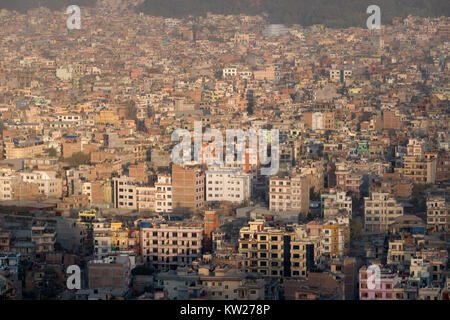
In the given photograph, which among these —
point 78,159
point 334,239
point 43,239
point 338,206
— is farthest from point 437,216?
point 78,159

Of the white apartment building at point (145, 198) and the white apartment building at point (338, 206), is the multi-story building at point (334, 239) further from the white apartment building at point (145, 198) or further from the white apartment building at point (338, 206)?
the white apartment building at point (145, 198)

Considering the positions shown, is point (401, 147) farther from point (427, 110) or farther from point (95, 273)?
point (95, 273)

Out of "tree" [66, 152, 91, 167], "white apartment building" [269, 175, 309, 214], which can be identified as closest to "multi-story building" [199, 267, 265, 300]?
"white apartment building" [269, 175, 309, 214]

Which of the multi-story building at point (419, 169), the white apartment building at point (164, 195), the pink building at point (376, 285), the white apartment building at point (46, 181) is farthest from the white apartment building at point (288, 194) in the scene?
the pink building at point (376, 285)

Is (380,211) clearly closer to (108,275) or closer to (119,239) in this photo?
(119,239)

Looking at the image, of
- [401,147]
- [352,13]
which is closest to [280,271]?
[401,147]

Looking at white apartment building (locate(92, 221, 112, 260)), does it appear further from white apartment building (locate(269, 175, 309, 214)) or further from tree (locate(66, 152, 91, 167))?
tree (locate(66, 152, 91, 167))
